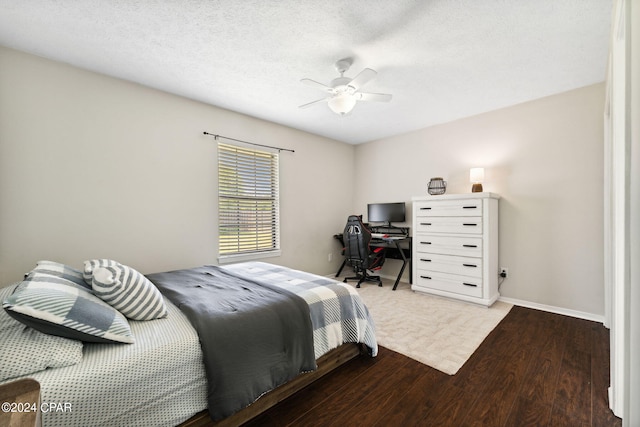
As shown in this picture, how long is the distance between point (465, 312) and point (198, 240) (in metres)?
3.19

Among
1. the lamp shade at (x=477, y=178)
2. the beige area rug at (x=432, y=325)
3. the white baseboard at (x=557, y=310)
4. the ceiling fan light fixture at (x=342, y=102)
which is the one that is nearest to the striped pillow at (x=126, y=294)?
the beige area rug at (x=432, y=325)

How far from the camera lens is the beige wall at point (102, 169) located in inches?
85.5

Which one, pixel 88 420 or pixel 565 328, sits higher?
pixel 88 420

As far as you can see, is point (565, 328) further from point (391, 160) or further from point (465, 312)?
point (391, 160)

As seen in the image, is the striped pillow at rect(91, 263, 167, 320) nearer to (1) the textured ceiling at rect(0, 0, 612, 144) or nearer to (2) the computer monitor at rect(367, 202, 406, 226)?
(1) the textured ceiling at rect(0, 0, 612, 144)

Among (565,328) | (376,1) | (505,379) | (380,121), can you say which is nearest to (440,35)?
(376,1)

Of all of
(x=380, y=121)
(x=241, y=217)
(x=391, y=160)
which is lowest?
(x=241, y=217)

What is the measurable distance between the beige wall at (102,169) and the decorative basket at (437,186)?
8.60 ft

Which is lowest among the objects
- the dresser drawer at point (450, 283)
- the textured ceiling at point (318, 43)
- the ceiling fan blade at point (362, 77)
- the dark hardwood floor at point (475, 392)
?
the dark hardwood floor at point (475, 392)

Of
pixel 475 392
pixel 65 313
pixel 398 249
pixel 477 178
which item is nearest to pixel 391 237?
pixel 398 249

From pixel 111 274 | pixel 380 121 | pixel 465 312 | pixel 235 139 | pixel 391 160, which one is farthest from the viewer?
pixel 391 160

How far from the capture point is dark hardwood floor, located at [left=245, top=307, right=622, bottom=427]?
1479 mm

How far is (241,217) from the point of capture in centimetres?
358

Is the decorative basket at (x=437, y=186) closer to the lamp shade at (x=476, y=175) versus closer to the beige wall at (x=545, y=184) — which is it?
the beige wall at (x=545, y=184)
